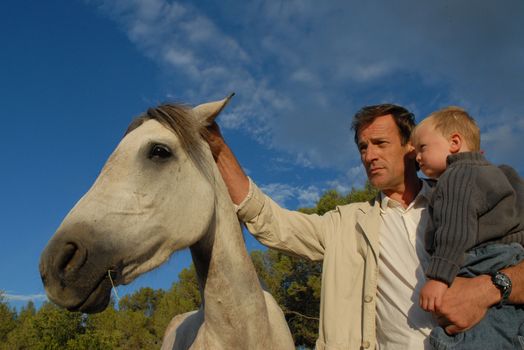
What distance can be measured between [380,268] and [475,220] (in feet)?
3.00

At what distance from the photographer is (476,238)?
2.32 meters

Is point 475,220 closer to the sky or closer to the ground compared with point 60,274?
closer to the sky

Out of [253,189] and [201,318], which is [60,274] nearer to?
[253,189]

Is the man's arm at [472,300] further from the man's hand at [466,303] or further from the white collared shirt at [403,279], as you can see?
the white collared shirt at [403,279]

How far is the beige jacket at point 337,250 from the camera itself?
9.62 feet

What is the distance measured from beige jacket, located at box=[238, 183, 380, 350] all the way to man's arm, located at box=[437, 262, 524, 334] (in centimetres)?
73

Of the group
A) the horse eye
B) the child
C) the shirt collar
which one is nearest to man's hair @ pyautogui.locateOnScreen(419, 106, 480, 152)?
the child

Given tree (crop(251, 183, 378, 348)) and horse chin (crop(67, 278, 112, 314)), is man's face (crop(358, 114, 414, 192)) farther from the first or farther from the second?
tree (crop(251, 183, 378, 348))

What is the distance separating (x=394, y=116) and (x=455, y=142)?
1020mm

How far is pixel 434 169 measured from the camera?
2.83 meters

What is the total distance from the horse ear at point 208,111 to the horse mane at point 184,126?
0.05 meters

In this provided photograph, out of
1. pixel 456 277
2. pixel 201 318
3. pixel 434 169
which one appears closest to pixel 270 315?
pixel 201 318

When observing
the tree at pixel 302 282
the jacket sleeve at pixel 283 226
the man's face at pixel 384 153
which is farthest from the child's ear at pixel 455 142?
the tree at pixel 302 282

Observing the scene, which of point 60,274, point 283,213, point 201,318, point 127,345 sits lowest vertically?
point 127,345
